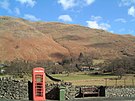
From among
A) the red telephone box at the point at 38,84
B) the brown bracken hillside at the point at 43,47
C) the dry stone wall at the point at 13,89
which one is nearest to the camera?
the red telephone box at the point at 38,84

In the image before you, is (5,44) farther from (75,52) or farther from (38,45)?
(75,52)

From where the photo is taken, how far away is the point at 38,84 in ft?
80.0

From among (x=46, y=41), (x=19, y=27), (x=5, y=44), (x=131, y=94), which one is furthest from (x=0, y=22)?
(x=131, y=94)

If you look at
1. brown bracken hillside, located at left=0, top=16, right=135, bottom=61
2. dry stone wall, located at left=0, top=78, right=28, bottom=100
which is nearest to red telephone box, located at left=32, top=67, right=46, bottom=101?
dry stone wall, located at left=0, top=78, right=28, bottom=100

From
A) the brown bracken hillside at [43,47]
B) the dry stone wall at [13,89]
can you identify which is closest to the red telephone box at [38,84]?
the dry stone wall at [13,89]

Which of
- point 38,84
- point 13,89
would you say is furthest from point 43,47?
point 38,84

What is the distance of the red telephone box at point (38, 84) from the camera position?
24156 mm

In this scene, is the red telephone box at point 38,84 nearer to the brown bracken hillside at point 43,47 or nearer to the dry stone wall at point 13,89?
the dry stone wall at point 13,89

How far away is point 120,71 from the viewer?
62438 mm

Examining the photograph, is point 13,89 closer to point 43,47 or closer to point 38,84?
point 38,84

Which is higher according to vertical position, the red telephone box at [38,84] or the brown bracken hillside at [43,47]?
the brown bracken hillside at [43,47]

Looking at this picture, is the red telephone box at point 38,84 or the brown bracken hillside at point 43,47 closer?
the red telephone box at point 38,84

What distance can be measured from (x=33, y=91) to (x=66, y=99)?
9.31 feet

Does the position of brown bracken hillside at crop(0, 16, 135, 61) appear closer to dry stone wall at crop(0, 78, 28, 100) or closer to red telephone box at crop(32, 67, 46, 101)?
dry stone wall at crop(0, 78, 28, 100)
